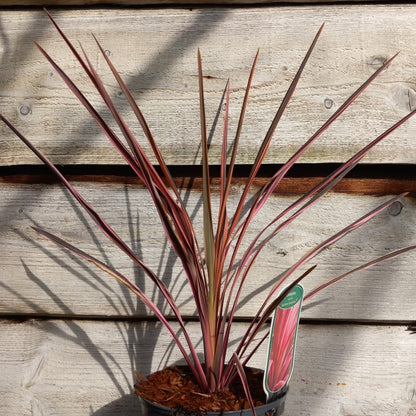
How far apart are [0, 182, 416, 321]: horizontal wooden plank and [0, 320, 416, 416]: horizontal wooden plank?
0.14ft

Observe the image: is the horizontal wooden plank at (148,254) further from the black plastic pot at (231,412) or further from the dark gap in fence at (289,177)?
the black plastic pot at (231,412)

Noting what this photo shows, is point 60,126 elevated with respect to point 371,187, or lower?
elevated

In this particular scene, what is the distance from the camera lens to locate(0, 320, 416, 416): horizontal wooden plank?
3.97 feet

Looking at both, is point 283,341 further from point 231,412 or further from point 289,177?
point 289,177

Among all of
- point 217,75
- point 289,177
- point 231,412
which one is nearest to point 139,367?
point 231,412

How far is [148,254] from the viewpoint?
4.01 feet

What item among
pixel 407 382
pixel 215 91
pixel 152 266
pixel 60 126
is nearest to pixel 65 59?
pixel 60 126

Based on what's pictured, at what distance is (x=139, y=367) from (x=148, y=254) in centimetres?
23

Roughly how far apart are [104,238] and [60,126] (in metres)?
0.24

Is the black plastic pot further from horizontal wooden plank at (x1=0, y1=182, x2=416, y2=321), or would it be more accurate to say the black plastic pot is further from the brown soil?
horizontal wooden plank at (x1=0, y1=182, x2=416, y2=321)

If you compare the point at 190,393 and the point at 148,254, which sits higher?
the point at 148,254

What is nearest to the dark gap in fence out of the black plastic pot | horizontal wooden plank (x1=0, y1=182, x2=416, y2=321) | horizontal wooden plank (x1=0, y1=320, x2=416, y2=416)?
horizontal wooden plank (x1=0, y1=182, x2=416, y2=321)

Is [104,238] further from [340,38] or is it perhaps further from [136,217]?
[340,38]

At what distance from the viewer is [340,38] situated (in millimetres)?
1221
